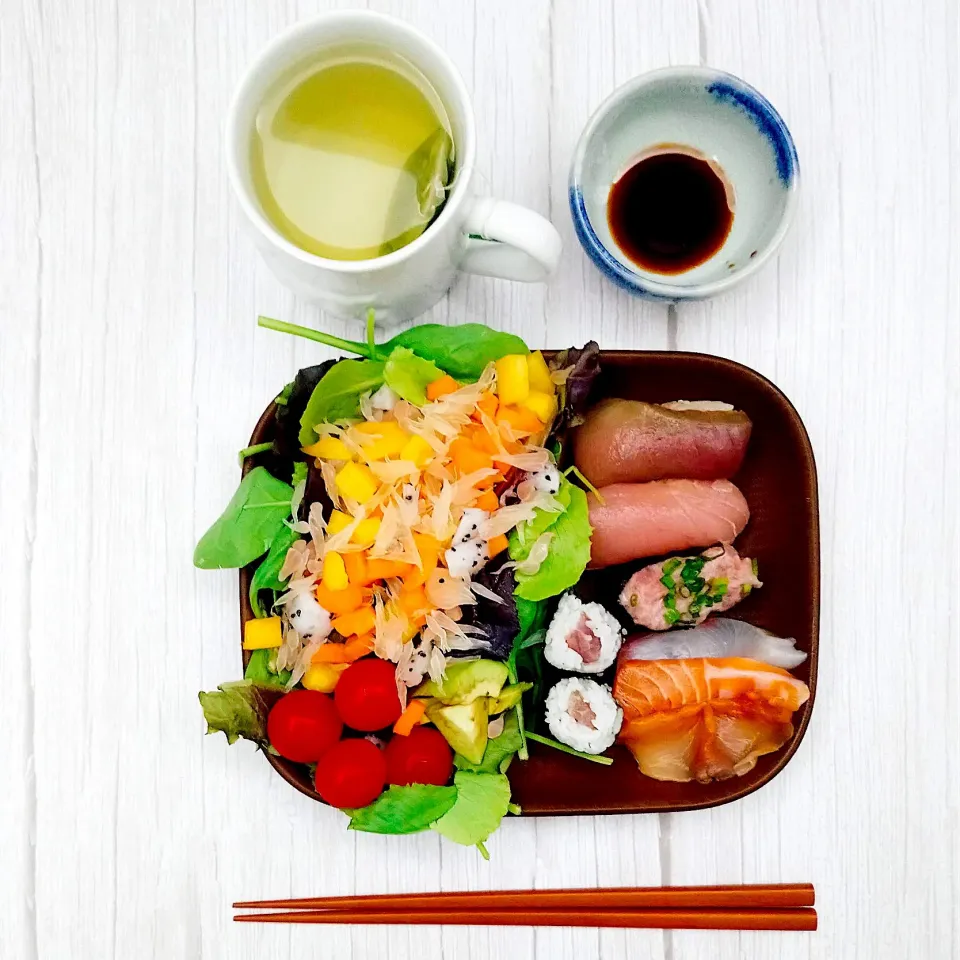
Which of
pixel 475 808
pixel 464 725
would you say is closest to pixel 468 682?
pixel 464 725

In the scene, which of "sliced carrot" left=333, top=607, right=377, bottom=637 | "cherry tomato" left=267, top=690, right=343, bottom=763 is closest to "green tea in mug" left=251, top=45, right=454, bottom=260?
"sliced carrot" left=333, top=607, right=377, bottom=637

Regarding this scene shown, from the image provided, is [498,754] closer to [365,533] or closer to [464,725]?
[464,725]

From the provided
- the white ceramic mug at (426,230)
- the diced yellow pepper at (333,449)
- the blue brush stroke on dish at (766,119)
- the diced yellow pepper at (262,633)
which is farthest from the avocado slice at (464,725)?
the blue brush stroke on dish at (766,119)

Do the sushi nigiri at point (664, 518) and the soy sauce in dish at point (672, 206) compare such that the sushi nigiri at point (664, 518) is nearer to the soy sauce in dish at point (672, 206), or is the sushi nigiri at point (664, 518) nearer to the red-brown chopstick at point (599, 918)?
the soy sauce in dish at point (672, 206)

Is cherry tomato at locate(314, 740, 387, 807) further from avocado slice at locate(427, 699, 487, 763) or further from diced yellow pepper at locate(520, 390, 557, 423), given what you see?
diced yellow pepper at locate(520, 390, 557, 423)

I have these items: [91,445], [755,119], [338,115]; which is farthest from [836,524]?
[91,445]

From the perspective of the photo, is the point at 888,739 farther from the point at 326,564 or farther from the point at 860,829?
the point at 326,564
